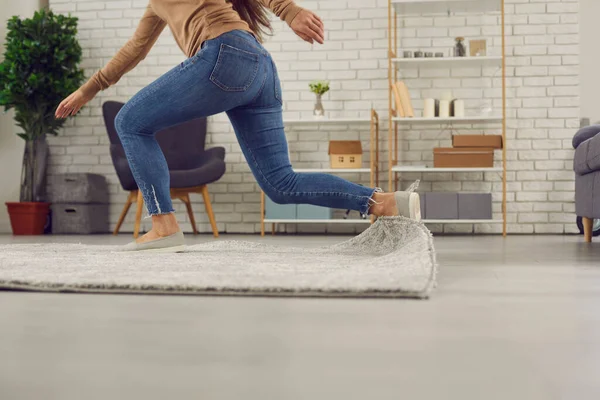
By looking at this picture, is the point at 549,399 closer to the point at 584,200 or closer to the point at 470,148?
the point at 584,200

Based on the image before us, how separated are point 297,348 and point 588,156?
2866 millimetres

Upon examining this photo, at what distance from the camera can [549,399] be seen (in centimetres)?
78

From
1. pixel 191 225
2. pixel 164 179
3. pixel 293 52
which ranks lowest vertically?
pixel 191 225

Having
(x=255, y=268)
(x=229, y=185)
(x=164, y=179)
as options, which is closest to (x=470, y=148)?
(x=229, y=185)

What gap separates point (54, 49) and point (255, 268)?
168 inches

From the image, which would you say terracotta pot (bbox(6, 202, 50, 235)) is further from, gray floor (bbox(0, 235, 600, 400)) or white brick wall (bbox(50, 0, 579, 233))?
gray floor (bbox(0, 235, 600, 400))

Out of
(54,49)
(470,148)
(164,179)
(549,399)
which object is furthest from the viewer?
(54,49)

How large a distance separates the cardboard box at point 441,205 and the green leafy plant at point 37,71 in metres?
2.84

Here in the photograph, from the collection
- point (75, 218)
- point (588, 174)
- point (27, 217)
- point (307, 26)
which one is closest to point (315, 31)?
point (307, 26)

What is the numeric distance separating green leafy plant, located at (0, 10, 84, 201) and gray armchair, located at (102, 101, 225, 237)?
17.7 inches

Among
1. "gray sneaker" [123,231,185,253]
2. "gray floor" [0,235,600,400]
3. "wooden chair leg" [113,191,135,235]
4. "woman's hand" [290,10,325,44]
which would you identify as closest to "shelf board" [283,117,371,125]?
"wooden chair leg" [113,191,135,235]

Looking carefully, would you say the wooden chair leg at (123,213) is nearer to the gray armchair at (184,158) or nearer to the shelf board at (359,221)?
the gray armchair at (184,158)

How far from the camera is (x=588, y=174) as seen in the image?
3531 millimetres

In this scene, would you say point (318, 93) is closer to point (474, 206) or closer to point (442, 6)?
point (442, 6)
